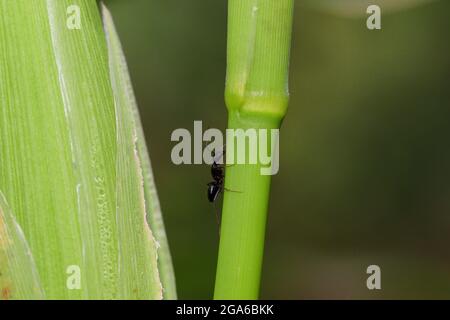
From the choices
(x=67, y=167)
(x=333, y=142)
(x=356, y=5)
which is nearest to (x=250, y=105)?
(x=67, y=167)

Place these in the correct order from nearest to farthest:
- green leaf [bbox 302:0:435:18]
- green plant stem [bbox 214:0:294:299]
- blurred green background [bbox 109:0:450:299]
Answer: green plant stem [bbox 214:0:294:299]
green leaf [bbox 302:0:435:18]
blurred green background [bbox 109:0:450:299]

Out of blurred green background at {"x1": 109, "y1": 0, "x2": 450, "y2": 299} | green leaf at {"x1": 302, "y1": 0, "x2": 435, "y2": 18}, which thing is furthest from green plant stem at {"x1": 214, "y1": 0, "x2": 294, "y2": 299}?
blurred green background at {"x1": 109, "y1": 0, "x2": 450, "y2": 299}

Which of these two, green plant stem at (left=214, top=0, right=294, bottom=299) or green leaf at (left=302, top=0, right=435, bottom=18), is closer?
green plant stem at (left=214, top=0, right=294, bottom=299)

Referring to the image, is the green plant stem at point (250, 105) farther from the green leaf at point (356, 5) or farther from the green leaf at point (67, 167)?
the green leaf at point (356, 5)

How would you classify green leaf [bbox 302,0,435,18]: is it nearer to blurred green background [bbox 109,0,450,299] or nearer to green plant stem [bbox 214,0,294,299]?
blurred green background [bbox 109,0,450,299]

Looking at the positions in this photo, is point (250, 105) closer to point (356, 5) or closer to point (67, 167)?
point (67, 167)

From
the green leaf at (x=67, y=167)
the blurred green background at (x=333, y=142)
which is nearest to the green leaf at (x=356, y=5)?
the blurred green background at (x=333, y=142)
